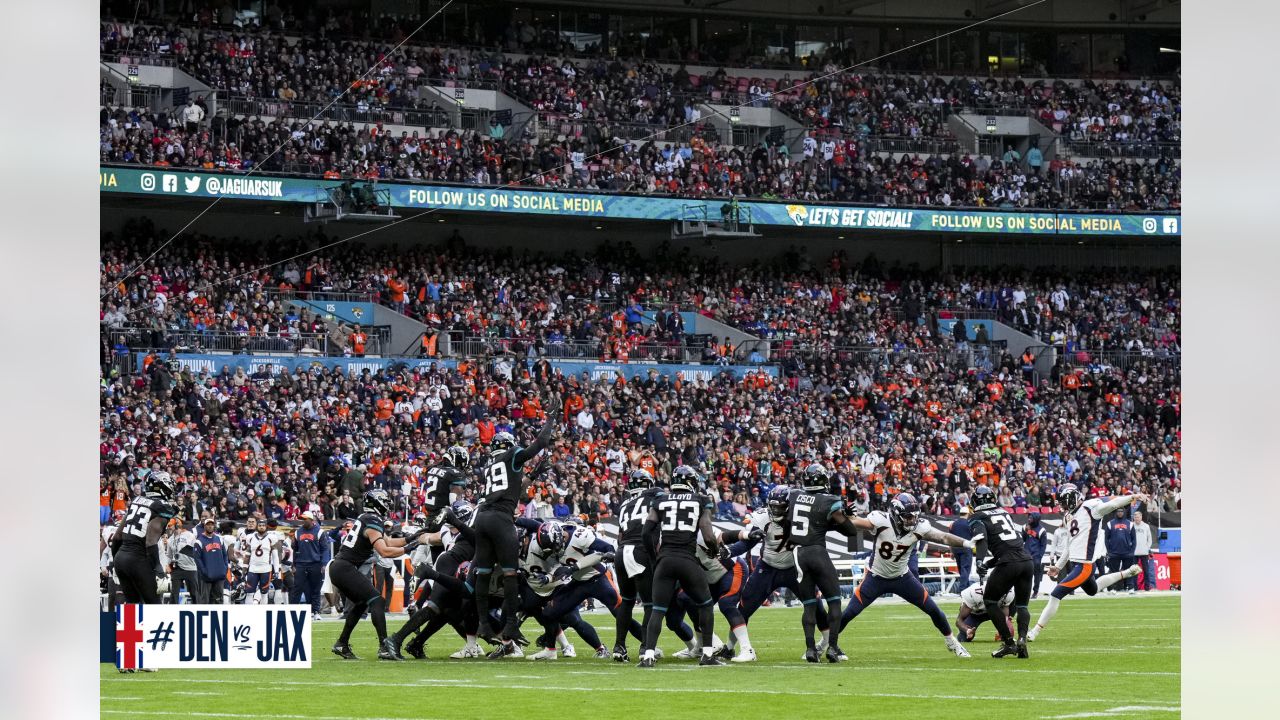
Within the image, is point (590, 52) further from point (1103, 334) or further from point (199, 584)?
point (199, 584)

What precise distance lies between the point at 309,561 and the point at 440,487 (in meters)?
5.71

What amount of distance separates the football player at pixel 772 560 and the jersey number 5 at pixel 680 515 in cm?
93

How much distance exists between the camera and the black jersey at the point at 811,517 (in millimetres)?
13352

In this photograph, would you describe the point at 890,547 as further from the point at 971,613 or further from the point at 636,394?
the point at 636,394

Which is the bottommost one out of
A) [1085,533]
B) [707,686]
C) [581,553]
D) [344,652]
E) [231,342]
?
[344,652]

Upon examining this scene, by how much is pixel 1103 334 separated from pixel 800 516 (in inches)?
1115

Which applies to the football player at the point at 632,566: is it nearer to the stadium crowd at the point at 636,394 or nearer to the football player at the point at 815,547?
the football player at the point at 815,547

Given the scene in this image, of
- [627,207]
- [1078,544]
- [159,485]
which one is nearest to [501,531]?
[159,485]

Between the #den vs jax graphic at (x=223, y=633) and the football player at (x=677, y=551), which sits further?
the football player at (x=677, y=551)

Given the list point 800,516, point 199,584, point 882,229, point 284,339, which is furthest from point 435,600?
point 882,229

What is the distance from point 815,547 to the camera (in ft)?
44.1

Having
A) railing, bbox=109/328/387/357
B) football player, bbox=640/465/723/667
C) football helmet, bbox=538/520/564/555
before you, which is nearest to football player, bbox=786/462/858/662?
football player, bbox=640/465/723/667

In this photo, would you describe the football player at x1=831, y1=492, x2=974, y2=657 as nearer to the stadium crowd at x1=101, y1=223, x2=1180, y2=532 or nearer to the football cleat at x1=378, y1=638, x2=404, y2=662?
the football cleat at x1=378, y1=638, x2=404, y2=662

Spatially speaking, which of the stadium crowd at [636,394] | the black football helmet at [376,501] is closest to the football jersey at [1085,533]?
the black football helmet at [376,501]
